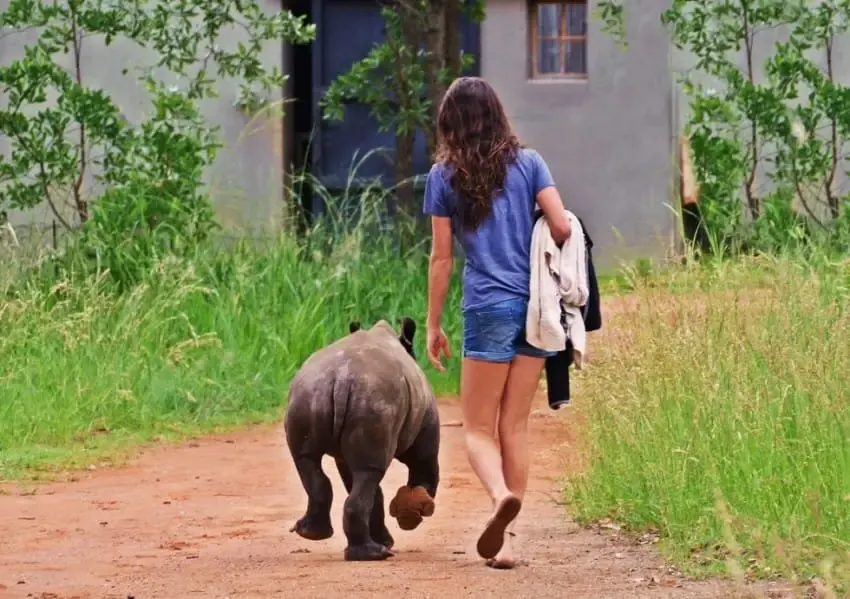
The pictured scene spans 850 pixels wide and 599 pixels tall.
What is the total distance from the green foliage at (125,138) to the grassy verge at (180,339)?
1.37 feet

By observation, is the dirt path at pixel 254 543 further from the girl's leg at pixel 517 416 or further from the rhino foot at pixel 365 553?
the girl's leg at pixel 517 416

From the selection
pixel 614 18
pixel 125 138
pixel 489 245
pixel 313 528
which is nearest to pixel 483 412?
pixel 489 245

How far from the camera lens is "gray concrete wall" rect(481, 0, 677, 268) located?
16.0 m

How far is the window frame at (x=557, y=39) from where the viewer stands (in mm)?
16234

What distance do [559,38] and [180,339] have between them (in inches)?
227

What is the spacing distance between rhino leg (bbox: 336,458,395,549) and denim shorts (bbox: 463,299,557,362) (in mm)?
711

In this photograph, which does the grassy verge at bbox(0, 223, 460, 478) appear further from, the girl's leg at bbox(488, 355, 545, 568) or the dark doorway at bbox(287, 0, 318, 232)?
the girl's leg at bbox(488, 355, 545, 568)

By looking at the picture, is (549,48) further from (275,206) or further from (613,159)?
(275,206)

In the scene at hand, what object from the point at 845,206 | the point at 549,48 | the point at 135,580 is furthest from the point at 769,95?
the point at 135,580

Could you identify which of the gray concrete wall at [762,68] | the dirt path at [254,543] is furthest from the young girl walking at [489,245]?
the gray concrete wall at [762,68]

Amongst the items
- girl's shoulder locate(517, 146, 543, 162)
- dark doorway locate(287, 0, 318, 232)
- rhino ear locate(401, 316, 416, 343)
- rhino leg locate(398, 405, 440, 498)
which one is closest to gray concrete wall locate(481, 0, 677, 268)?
dark doorway locate(287, 0, 318, 232)

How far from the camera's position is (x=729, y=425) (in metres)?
7.11

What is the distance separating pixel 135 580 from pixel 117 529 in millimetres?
1476

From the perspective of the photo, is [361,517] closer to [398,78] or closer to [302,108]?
[398,78]
